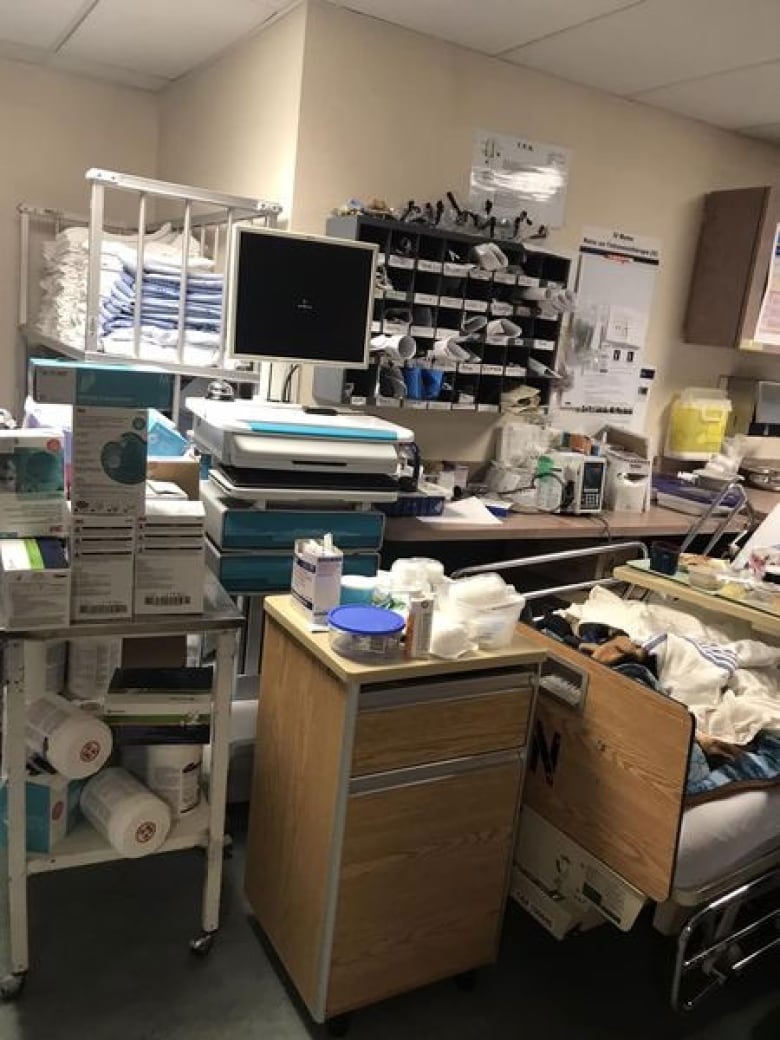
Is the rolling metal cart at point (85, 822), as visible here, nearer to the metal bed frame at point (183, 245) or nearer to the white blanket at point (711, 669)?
the metal bed frame at point (183, 245)

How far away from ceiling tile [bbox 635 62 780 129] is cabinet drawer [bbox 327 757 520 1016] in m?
2.69

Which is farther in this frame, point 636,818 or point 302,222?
point 302,222

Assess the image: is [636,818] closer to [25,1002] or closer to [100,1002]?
[100,1002]

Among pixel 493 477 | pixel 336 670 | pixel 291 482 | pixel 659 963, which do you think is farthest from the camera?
pixel 493 477

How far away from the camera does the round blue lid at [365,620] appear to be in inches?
62.5

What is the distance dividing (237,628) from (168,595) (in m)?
0.16

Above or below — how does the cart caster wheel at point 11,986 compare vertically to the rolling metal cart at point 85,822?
below

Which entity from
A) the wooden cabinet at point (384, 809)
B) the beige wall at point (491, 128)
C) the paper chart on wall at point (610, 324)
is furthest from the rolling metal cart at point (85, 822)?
the paper chart on wall at point (610, 324)

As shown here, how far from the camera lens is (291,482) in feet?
7.34

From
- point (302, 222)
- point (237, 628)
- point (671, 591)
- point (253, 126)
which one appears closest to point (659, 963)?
point (671, 591)

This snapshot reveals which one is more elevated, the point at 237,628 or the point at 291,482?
the point at 291,482

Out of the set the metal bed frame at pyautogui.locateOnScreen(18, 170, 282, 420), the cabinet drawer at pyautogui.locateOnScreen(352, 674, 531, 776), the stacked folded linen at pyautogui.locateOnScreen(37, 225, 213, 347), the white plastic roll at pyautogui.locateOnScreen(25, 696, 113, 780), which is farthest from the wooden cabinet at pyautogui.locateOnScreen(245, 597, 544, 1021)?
the stacked folded linen at pyautogui.locateOnScreen(37, 225, 213, 347)

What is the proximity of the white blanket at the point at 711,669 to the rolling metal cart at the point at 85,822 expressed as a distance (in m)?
1.01

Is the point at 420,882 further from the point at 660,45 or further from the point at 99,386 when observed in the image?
the point at 660,45
